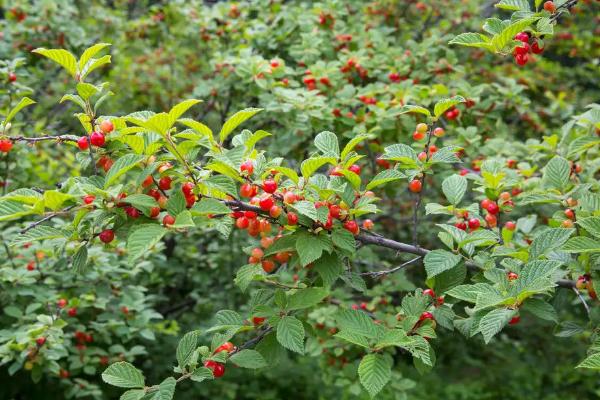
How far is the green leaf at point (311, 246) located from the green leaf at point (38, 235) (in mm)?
700

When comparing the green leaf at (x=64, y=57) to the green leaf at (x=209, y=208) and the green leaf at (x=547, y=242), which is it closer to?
the green leaf at (x=209, y=208)

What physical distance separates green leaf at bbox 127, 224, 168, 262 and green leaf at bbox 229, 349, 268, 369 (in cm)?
52

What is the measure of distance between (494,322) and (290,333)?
0.60m

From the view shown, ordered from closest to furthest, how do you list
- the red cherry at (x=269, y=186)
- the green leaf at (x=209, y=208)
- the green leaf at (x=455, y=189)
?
the green leaf at (x=209, y=208)
the red cherry at (x=269, y=186)
the green leaf at (x=455, y=189)

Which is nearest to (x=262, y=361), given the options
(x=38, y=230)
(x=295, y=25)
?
(x=38, y=230)

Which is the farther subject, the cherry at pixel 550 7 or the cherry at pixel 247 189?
the cherry at pixel 550 7

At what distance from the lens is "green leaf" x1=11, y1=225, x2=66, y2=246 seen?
173 centimetres

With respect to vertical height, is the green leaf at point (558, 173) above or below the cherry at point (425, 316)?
above

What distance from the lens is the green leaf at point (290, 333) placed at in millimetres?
1800

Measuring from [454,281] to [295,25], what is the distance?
2.88 metres

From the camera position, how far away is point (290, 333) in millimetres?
1843

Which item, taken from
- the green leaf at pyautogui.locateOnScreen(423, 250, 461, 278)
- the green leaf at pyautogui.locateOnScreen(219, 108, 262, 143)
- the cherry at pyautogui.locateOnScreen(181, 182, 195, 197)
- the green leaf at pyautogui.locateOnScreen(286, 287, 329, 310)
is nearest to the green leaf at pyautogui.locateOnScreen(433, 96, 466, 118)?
the green leaf at pyautogui.locateOnScreen(423, 250, 461, 278)

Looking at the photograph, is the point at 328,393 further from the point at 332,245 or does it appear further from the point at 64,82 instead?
the point at 332,245

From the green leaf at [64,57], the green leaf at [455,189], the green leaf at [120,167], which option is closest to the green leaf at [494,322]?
the green leaf at [455,189]
